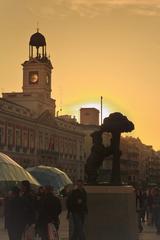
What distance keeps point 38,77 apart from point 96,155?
76.7m

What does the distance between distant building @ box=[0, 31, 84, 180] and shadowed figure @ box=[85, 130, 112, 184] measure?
173 feet

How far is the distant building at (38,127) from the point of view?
7238cm

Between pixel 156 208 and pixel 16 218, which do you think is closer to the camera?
pixel 16 218

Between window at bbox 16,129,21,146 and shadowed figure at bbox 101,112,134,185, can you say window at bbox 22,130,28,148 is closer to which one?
window at bbox 16,129,21,146

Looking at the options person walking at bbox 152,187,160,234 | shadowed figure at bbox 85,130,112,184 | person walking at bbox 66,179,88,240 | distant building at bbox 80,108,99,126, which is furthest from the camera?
distant building at bbox 80,108,99,126

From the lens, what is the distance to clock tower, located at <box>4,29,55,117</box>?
89.8m

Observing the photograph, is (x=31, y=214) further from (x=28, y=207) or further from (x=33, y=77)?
(x=33, y=77)

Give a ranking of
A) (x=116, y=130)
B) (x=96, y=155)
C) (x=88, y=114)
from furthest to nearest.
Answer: (x=88, y=114) < (x=116, y=130) < (x=96, y=155)

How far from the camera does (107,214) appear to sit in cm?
1569

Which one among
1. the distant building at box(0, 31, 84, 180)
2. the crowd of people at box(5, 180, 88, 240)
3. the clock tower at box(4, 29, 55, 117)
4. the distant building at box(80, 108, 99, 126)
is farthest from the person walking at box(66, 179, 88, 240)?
the distant building at box(80, 108, 99, 126)

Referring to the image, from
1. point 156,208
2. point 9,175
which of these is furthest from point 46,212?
point 9,175

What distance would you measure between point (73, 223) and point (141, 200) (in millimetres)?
7661

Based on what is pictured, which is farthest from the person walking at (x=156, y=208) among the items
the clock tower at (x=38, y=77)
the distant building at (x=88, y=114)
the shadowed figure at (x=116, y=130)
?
the distant building at (x=88, y=114)

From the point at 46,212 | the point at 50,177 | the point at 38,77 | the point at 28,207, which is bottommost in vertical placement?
the point at 46,212
